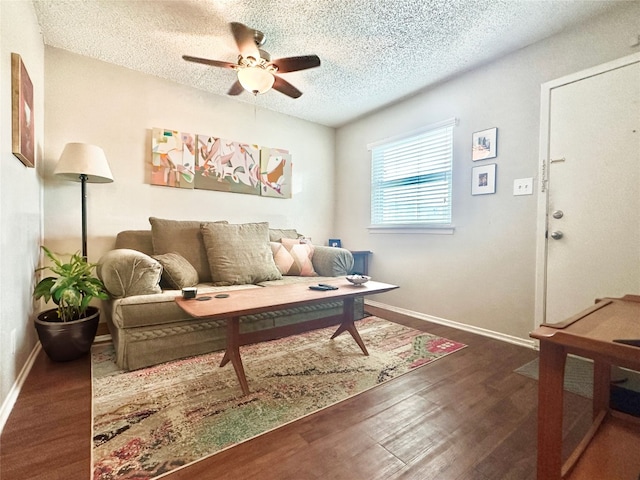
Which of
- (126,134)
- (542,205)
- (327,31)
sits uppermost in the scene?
(327,31)

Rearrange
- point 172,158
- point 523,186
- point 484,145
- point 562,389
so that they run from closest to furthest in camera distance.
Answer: point 562,389 < point 523,186 < point 484,145 < point 172,158

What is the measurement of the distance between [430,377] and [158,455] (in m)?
1.52

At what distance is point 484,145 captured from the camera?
2.65 metres

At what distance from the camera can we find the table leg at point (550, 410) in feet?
2.66

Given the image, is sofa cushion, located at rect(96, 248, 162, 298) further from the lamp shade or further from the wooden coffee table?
the lamp shade

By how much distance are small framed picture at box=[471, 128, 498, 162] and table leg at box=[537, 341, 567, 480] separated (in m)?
2.25

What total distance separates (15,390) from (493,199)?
3559 mm

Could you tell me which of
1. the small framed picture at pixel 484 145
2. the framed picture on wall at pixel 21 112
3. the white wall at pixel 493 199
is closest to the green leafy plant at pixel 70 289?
the framed picture on wall at pixel 21 112

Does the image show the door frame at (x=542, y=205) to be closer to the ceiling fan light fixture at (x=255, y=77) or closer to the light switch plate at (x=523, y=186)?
the light switch plate at (x=523, y=186)

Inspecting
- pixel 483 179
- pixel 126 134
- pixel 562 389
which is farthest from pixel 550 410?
pixel 126 134

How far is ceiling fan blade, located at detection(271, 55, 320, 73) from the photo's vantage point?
2072mm

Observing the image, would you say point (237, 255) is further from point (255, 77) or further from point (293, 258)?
point (255, 77)

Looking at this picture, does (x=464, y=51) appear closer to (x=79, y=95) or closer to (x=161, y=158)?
(x=161, y=158)

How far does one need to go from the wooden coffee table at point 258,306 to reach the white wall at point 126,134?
1586mm
